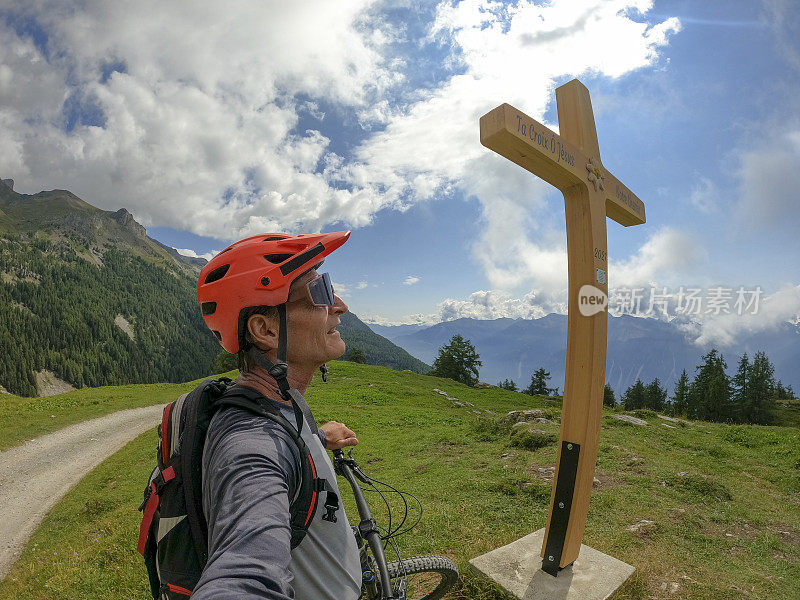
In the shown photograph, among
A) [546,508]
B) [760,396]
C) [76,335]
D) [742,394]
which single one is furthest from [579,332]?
[76,335]

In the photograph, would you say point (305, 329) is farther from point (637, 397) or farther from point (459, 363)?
point (637, 397)

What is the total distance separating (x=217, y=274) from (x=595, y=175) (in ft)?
12.5

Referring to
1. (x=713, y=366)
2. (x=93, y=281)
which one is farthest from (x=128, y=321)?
(x=713, y=366)

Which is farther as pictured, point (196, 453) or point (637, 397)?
point (637, 397)

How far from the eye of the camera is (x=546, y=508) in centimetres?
741

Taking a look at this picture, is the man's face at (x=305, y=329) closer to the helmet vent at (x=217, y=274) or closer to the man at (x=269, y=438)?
the man at (x=269, y=438)

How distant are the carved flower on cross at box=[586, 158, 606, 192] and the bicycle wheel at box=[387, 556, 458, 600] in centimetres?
402

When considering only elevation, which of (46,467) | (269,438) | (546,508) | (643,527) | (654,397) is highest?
(269,438)

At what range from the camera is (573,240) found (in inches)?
164

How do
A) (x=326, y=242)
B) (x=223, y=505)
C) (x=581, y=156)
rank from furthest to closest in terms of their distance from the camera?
(x=581, y=156), (x=326, y=242), (x=223, y=505)

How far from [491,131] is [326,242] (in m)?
1.77

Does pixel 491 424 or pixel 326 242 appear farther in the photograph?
pixel 491 424

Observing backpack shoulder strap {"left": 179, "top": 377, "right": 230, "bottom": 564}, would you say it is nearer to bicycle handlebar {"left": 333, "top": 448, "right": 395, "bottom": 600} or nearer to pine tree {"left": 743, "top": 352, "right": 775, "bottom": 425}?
bicycle handlebar {"left": 333, "top": 448, "right": 395, "bottom": 600}

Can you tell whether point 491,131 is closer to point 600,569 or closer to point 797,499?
point 600,569
